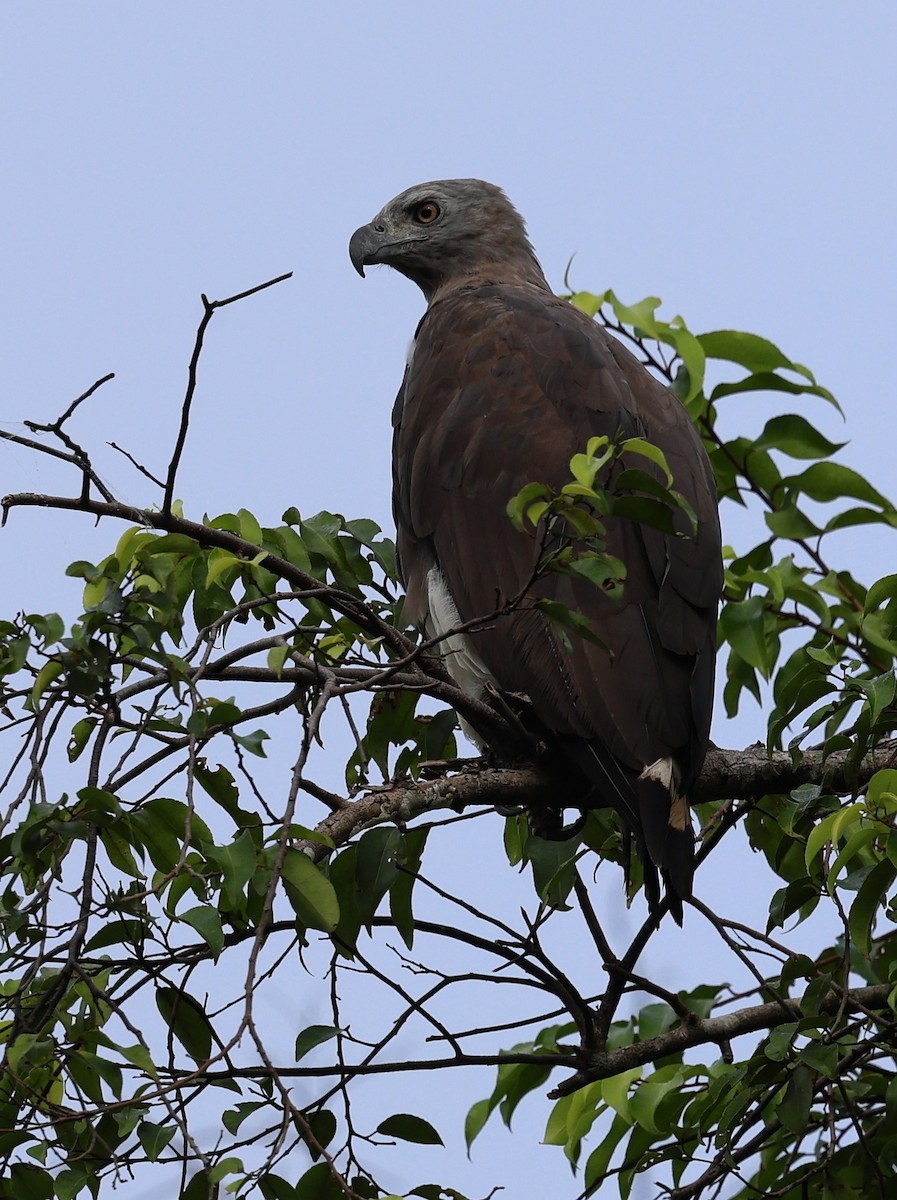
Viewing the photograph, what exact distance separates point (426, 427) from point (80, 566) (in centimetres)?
194

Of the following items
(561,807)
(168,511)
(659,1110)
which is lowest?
(659,1110)

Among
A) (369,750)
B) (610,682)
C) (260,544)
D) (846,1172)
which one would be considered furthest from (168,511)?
(846,1172)

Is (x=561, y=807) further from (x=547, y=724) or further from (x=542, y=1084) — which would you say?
(x=542, y=1084)

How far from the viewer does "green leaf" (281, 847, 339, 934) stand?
7.21ft

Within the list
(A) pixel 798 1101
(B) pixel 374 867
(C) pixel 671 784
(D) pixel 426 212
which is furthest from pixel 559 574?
(D) pixel 426 212

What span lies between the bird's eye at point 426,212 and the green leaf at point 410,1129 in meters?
3.77

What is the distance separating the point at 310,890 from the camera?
2.20 metres

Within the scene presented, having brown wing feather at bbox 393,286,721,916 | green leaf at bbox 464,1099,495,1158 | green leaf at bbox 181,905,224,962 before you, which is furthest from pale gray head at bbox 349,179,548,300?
green leaf at bbox 181,905,224,962

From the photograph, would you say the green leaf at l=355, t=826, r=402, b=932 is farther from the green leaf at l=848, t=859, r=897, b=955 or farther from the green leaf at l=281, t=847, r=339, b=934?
the green leaf at l=848, t=859, r=897, b=955

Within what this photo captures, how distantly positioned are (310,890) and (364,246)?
3.69 metres

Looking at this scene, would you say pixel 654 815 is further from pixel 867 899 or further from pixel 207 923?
pixel 207 923

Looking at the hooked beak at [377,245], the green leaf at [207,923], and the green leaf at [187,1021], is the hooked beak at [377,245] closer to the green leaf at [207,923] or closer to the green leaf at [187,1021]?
the green leaf at [187,1021]

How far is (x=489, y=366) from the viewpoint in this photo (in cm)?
399

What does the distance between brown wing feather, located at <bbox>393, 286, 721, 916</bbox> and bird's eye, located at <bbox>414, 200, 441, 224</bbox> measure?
1039 millimetres
